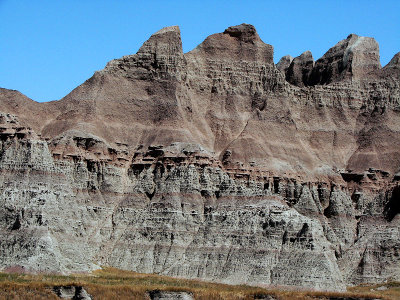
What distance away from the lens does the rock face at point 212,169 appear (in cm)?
10650

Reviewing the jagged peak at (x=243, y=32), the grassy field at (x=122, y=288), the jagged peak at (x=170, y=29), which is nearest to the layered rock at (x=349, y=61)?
the jagged peak at (x=243, y=32)

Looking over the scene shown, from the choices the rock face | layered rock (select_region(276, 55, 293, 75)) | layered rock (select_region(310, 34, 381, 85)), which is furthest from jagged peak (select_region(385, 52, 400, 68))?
layered rock (select_region(276, 55, 293, 75))

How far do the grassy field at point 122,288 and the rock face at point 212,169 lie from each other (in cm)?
560

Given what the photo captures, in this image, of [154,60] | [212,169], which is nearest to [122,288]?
[212,169]

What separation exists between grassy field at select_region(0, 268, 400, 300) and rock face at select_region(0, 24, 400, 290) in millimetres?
5601

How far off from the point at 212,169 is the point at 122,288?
40.6 meters

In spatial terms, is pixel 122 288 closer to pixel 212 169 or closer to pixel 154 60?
pixel 212 169

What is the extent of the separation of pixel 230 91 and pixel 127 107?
15.7 meters

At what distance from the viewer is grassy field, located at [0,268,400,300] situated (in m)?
81.0

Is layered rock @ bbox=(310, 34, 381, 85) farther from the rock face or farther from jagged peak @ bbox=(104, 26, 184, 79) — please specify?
jagged peak @ bbox=(104, 26, 184, 79)

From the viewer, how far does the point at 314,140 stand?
461ft

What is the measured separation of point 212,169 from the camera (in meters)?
123

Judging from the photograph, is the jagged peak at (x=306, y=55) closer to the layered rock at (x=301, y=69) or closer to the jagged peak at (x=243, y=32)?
the layered rock at (x=301, y=69)

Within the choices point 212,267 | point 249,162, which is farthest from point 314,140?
point 212,267
